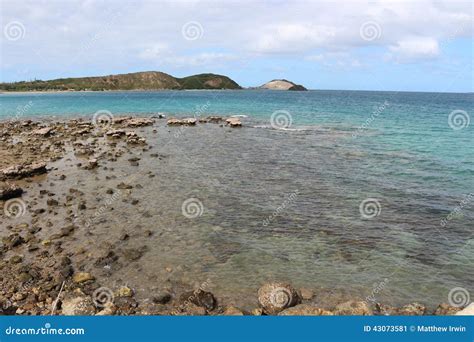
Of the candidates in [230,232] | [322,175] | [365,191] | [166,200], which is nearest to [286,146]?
[322,175]

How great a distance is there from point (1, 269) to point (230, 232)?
10.5 metres

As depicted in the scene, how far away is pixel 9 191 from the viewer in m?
25.2

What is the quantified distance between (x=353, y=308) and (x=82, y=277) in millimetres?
10631

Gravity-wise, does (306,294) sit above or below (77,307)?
below

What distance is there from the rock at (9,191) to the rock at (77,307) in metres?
Answer: 14.9

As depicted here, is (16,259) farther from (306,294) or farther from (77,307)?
(306,294)

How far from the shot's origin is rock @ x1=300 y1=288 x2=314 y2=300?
559 inches

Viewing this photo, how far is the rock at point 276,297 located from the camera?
43.3 feet

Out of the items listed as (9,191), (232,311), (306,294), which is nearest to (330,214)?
(306,294)

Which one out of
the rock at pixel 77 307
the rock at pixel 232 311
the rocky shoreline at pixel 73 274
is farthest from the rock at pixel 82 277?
the rock at pixel 232 311

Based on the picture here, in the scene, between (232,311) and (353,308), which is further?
(232,311)

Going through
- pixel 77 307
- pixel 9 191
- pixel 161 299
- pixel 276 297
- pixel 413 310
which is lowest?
pixel 413 310

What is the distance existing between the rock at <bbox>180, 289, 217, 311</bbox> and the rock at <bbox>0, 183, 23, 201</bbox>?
17386 millimetres

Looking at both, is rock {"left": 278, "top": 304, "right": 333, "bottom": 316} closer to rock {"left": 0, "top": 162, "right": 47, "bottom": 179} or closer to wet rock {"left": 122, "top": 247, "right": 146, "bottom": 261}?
wet rock {"left": 122, "top": 247, "right": 146, "bottom": 261}
